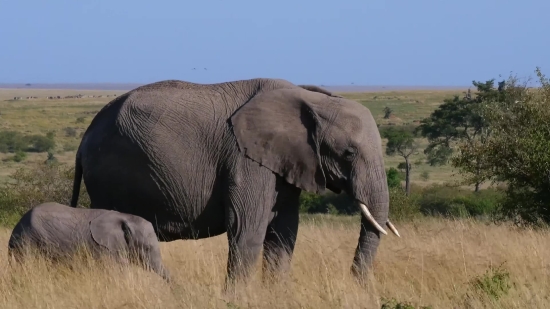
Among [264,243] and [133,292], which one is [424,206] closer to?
[264,243]

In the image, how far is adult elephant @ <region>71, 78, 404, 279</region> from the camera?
359 inches

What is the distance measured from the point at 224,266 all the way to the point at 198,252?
0.69 metres

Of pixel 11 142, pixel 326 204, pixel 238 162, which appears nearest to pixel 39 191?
pixel 326 204

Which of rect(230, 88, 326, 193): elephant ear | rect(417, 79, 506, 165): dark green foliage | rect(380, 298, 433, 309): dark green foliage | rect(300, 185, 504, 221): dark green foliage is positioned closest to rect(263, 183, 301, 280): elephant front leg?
rect(230, 88, 326, 193): elephant ear

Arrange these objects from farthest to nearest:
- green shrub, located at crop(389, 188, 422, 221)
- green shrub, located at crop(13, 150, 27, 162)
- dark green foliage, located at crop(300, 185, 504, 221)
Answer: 1. green shrub, located at crop(13, 150, 27, 162)
2. dark green foliage, located at crop(300, 185, 504, 221)
3. green shrub, located at crop(389, 188, 422, 221)

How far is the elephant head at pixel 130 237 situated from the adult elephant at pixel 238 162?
0.41 meters

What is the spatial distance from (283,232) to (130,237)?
4.86 feet

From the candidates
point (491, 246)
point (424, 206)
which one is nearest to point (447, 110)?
point (424, 206)

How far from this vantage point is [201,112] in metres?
9.30

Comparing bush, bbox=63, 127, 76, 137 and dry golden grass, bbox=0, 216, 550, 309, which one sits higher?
dry golden grass, bbox=0, 216, 550, 309

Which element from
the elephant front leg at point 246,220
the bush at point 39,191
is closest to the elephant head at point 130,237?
the elephant front leg at point 246,220

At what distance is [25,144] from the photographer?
55938 mm

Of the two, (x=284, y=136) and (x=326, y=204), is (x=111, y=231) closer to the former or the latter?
(x=284, y=136)

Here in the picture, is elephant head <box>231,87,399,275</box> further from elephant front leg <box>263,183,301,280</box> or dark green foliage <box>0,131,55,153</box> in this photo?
dark green foliage <box>0,131,55,153</box>
